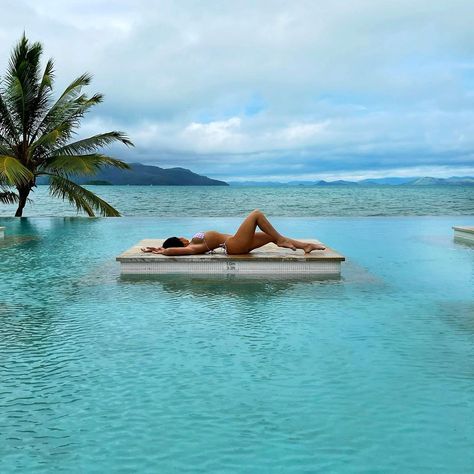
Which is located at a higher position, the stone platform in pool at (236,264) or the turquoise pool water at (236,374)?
the stone platform in pool at (236,264)

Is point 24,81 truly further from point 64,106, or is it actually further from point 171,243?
point 171,243

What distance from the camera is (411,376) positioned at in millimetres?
A: 4309

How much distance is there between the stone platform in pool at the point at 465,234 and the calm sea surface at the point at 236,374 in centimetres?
551

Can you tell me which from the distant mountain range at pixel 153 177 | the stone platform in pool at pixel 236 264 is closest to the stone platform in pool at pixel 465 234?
the stone platform in pool at pixel 236 264

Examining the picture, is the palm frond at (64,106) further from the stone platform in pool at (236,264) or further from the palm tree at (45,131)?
the stone platform in pool at (236,264)

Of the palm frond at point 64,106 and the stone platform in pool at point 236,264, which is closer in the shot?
the stone platform in pool at point 236,264

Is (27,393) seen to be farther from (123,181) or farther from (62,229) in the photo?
(123,181)

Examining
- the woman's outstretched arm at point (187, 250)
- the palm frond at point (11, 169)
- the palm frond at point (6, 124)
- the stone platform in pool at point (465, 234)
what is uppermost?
the palm frond at point (6, 124)

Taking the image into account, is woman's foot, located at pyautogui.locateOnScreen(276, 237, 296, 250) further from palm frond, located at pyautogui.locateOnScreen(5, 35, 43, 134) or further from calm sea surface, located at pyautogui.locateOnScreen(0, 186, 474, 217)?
calm sea surface, located at pyautogui.locateOnScreen(0, 186, 474, 217)

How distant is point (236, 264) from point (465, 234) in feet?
26.6

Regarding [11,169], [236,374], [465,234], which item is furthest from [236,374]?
[11,169]

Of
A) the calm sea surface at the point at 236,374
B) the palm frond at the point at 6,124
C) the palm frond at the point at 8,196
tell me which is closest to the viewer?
the calm sea surface at the point at 236,374

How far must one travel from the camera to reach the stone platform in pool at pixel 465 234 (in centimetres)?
1406

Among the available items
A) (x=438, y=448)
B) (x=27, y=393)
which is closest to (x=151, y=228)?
(x=27, y=393)
